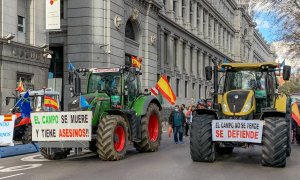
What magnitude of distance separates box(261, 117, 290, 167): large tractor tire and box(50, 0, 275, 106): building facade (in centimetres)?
382

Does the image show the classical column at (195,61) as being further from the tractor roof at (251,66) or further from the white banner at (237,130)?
the white banner at (237,130)

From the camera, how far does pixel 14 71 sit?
2488 cm

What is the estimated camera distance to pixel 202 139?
1244cm

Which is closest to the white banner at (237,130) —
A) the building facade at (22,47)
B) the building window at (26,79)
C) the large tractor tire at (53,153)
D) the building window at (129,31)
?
the large tractor tire at (53,153)

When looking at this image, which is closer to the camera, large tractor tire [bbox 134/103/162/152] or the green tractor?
the green tractor

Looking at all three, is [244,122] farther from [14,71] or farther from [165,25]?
[165,25]

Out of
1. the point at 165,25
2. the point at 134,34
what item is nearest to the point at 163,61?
the point at 165,25

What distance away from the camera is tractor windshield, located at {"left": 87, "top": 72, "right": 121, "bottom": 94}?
14695 millimetres

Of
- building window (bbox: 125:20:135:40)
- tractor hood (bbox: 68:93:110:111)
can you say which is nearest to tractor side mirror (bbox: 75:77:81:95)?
tractor hood (bbox: 68:93:110:111)

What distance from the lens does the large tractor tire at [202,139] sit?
40.9 ft

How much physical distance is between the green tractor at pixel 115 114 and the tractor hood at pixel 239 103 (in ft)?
9.95

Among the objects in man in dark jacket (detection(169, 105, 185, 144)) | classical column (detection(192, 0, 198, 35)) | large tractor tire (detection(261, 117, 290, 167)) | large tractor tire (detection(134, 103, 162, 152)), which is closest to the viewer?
large tractor tire (detection(261, 117, 290, 167))

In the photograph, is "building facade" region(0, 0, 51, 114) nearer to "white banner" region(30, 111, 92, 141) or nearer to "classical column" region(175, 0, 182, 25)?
"white banner" region(30, 111, 92, 141)

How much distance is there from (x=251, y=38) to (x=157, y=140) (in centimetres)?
9639
